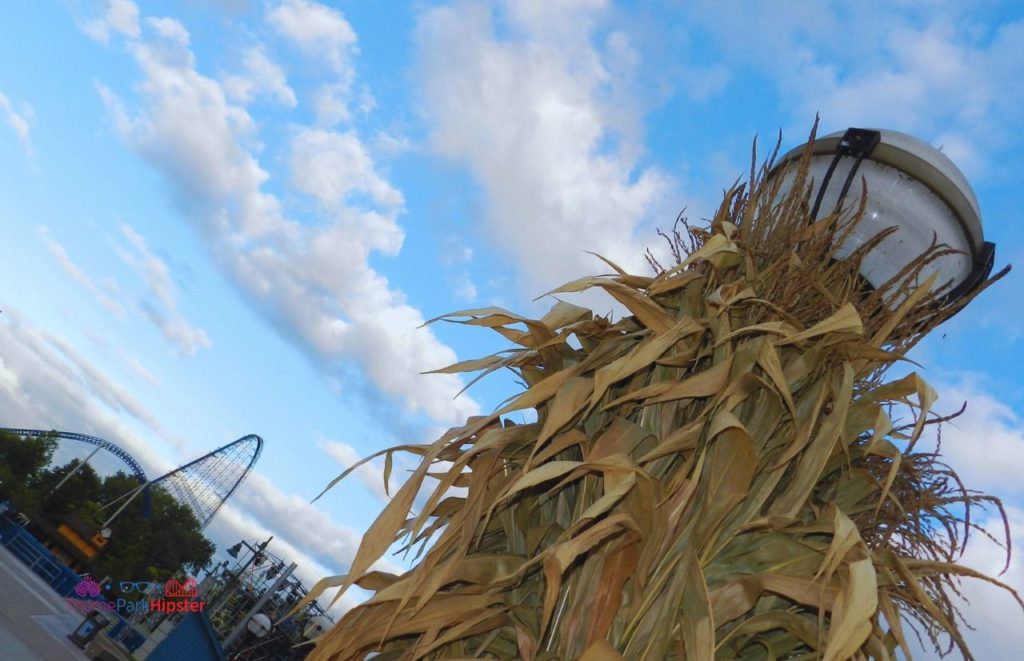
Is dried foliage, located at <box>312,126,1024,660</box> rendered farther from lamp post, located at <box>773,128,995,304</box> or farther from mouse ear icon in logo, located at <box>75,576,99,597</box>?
mouse ear icon in logo, located at <box>75,576,99,597</box>

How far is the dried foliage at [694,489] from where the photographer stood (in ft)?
4.85

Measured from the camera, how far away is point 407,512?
1.66 meters

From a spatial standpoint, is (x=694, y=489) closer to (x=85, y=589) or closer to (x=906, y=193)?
(x=906, y=193)

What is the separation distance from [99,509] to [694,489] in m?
53.5

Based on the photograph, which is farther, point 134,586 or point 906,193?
point 134,586

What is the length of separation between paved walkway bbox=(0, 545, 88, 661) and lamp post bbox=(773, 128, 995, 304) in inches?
487

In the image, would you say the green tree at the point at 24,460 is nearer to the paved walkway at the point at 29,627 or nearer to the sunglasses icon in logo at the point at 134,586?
the sunglasses icon in logo at the point at 134,586

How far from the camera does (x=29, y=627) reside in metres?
13.4

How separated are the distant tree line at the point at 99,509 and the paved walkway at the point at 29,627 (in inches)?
955

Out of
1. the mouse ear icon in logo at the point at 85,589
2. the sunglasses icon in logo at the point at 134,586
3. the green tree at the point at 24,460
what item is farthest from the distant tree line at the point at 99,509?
the mouse ear icon in logo at the point at 85,589

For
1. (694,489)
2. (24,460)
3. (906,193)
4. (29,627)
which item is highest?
(906,193)

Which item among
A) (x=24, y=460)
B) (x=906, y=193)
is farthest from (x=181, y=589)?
(x=906, y=193)

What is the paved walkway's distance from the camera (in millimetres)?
11609

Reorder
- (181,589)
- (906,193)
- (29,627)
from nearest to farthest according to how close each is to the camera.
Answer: (906,193), (29,627), (181,589)
